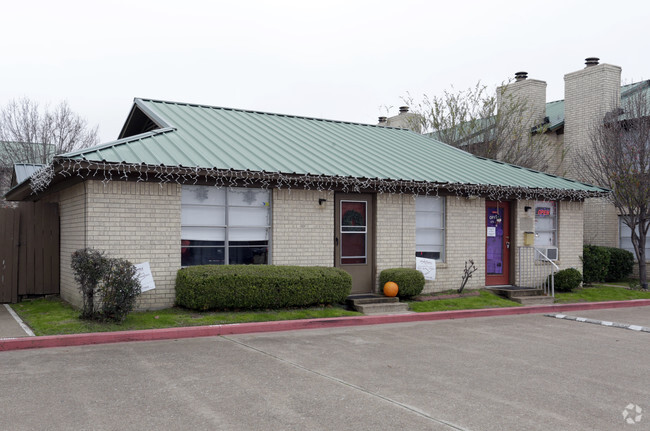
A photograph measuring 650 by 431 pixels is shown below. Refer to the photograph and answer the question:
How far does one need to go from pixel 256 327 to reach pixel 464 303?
556 centimetres

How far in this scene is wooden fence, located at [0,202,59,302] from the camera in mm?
12875

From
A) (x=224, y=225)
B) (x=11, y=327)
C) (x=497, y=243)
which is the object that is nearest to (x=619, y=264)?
(x=497, y=243)

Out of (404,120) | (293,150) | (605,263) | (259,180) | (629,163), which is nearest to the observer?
(259,180)

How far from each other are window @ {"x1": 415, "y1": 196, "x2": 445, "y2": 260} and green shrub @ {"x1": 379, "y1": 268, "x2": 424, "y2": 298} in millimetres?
1132

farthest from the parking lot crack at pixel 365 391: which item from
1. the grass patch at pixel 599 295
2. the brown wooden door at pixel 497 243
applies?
the grass patch at pixel 599 295

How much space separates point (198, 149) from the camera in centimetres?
1227

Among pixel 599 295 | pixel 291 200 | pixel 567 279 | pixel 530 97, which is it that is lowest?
pixel 599 295

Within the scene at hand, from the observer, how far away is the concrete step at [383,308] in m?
12.2

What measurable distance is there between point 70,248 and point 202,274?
3.30 metres

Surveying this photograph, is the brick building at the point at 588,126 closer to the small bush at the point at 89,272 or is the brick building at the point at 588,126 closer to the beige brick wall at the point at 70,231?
the beige brick wall at the point at 70,231

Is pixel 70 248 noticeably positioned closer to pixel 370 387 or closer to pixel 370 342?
pixel 370 342

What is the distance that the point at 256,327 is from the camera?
10203 mm

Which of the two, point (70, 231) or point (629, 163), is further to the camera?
point (629, 163)

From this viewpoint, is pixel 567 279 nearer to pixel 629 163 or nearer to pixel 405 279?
pixel 629 163
